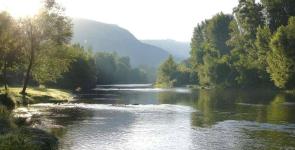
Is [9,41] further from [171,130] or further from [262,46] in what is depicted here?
[262,46]

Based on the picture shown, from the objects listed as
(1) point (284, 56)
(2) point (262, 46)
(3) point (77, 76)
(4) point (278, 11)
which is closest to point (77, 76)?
(3) point (77, 76)

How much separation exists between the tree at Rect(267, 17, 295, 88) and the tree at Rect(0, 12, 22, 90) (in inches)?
2877

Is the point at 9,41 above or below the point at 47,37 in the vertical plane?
below

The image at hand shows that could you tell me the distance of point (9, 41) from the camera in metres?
88.9

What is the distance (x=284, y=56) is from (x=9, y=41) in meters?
76.8

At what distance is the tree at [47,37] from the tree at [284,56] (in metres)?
61.7

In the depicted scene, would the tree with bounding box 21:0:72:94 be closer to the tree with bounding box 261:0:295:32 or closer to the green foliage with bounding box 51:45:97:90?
the green foliage with bounding box 51:45:97:90

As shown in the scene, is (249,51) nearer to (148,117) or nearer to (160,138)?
(148,117)

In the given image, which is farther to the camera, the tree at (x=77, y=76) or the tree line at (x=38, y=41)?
the tree at (x=77, y=76)

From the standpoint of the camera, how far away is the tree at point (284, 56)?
126188 millimetres

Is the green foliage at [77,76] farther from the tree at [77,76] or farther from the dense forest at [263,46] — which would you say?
the dense forest at [263,46]

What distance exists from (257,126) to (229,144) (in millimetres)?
14865

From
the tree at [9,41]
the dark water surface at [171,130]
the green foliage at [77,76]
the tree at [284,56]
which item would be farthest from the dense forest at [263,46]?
the tree at [9,41]

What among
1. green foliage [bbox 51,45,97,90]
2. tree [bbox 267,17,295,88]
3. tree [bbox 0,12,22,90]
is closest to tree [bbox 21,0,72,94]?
tree [bbox 0,12,22,90]
